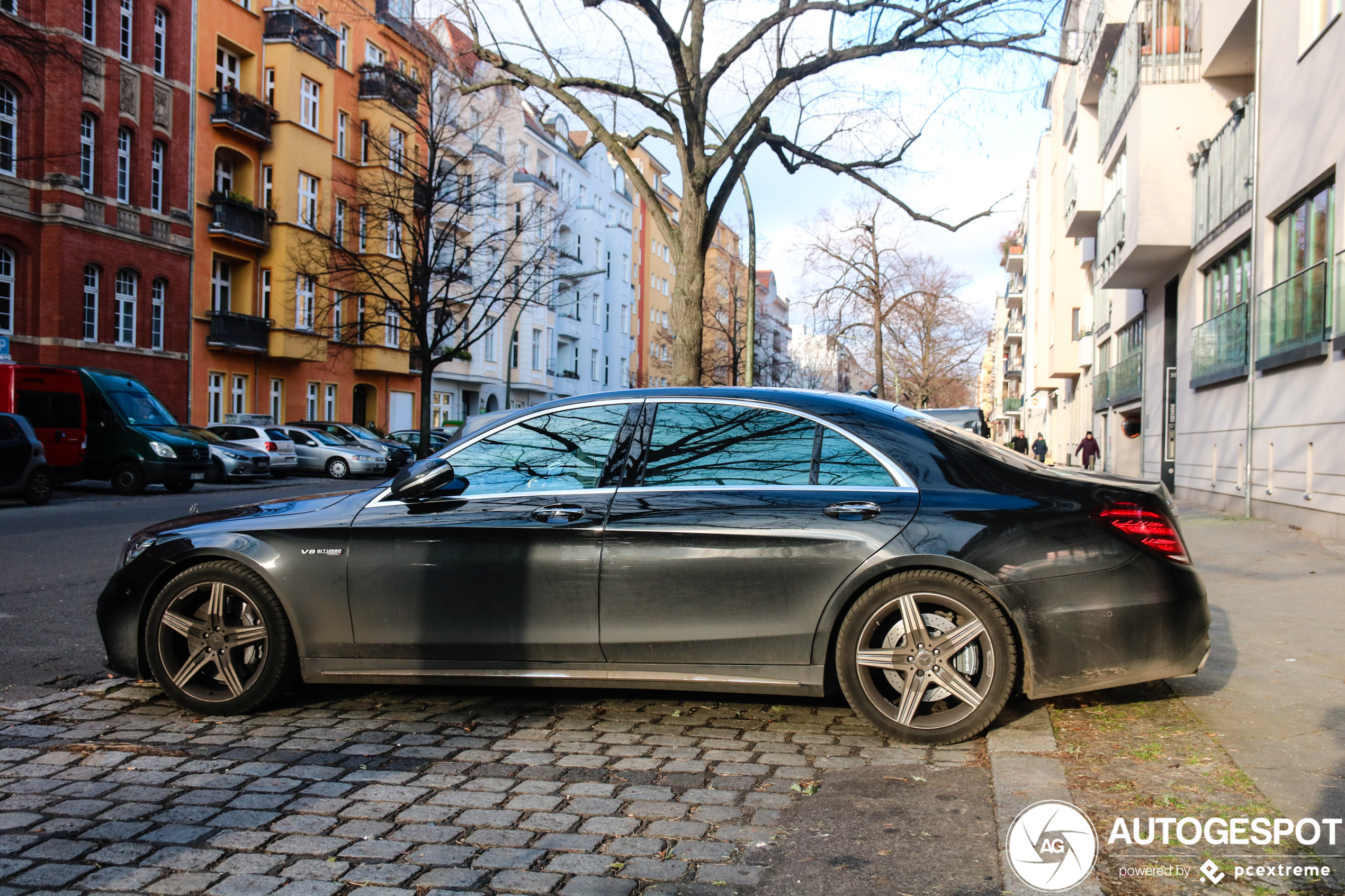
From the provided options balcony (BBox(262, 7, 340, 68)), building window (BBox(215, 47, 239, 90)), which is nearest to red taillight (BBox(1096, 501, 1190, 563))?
building window (BBox(215, 47, 239, 90))

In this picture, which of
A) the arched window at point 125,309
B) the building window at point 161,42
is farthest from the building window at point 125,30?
the arched window at point 125,309

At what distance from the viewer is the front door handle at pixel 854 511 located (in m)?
4.63

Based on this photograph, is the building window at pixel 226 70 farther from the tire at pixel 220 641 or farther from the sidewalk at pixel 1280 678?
the tire at pixel 220 641

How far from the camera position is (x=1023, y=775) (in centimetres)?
408

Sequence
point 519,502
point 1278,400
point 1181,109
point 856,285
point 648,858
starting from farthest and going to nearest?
1. point 856,285
2. point 1181,109
3. point 1278,400
4. point 519,502
5. point 648,858

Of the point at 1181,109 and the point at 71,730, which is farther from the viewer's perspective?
the point at 1181,109

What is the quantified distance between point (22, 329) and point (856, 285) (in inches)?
1187

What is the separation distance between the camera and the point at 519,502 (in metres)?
4.96

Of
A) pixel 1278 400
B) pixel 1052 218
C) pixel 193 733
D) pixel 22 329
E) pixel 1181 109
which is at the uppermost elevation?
pixel 1052 218

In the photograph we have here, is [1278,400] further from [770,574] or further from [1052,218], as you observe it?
[1052,218]

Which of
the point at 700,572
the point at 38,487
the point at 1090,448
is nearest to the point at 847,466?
the point at 700,572

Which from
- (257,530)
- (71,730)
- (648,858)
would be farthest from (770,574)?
(71,730)

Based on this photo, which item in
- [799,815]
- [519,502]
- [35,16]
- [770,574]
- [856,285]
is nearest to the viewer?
[799,815]

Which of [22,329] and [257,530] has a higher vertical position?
[22,329]
